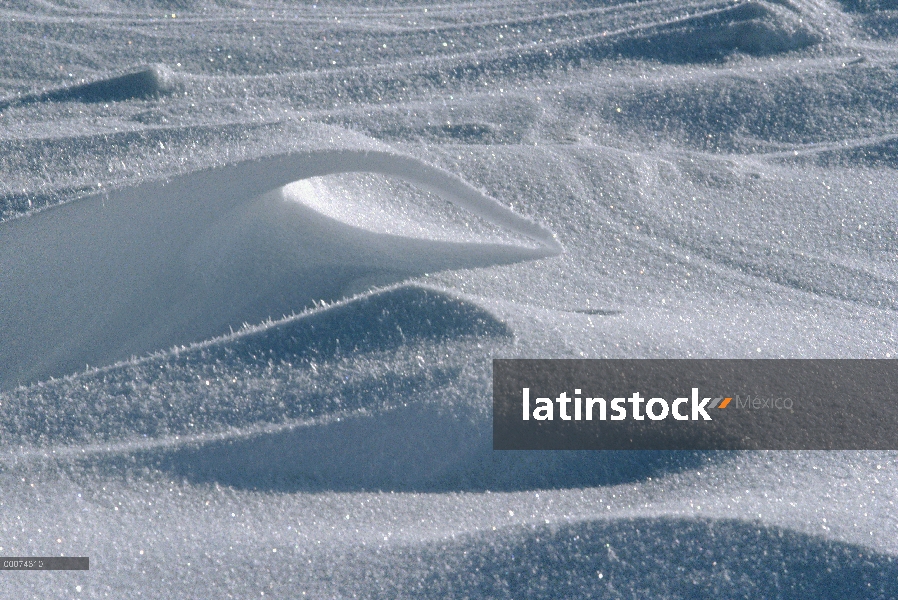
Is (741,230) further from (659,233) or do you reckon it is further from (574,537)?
(574,537)

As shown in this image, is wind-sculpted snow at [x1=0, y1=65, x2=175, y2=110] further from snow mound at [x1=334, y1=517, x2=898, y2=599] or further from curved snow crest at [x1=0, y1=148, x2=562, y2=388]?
snow mound at [x1=334, y1=517, x2=898, y2=599]

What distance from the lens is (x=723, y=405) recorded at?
129 cm

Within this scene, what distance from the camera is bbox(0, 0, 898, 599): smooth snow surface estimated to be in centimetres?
105

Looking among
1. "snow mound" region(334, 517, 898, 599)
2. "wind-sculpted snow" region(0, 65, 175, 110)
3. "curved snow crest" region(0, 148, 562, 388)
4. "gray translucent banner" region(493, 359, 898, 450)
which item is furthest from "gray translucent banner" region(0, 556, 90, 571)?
"wind-sculpted snow" region(0, 65, 175, 110)

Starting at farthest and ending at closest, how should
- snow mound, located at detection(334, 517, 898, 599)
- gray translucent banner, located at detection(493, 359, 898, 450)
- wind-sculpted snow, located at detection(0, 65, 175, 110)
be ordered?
wind-sculpted snow, located at detection(0, 65, 175, 110)
gray translucent banner, located at detection(493, 359, 898, 450)
snow mound, located at detection(334, 517, 898, 599)

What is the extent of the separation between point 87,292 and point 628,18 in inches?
79.3

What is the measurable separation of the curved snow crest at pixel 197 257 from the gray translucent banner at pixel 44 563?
19.6 inches

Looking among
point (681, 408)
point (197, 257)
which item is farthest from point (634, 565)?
point (197, 257)

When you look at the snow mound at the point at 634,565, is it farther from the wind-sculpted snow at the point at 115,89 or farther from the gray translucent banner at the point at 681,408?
the wind-sculpted snow at the point at 115,89

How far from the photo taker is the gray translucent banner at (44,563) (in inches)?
40.4

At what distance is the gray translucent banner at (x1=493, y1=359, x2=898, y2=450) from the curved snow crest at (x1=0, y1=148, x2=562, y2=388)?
0.39 meters

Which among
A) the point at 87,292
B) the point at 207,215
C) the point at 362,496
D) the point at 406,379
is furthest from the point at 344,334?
the point at 87,292

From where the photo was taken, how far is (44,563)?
1032 mm

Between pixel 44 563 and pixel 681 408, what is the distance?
97 cm
